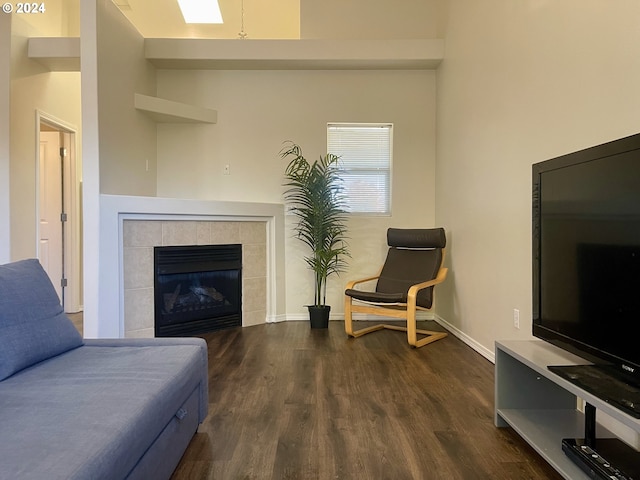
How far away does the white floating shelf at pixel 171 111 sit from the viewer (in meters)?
3.83

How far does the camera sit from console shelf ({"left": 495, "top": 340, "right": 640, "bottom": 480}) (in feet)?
5.42

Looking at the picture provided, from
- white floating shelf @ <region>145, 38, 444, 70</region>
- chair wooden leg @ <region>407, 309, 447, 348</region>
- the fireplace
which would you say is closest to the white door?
white floating shelf @ <region>145, 38, 444, 70</region>

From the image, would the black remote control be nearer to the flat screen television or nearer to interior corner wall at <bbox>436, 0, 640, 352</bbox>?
the flat screen television

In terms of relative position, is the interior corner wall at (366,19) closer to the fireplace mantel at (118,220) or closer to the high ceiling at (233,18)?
the high ceiling at (233,18)

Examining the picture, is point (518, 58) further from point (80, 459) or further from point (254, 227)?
point (80, 459)

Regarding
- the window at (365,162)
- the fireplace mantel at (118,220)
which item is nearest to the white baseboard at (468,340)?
the window at (365,162)

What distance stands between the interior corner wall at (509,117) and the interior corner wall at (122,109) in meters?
3.03

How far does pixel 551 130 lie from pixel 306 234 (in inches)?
102

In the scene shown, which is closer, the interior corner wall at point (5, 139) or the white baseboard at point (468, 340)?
the white baseboard at point (468, 340)

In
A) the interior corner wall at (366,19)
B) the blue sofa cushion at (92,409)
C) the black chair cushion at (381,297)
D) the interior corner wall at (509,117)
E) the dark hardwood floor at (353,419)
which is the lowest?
the dark hardwood floor at (353,419)

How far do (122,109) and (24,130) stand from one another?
1137 millimetres

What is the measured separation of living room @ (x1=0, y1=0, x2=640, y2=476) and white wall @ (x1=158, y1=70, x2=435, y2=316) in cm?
1

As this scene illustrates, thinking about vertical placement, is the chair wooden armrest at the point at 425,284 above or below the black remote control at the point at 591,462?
above

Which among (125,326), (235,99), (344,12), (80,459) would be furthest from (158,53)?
(80,459)
